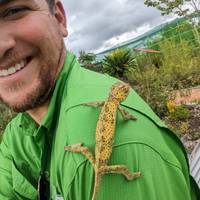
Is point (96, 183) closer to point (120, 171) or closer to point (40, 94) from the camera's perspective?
point (120, 171)

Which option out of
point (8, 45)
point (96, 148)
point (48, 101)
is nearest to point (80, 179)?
point (96, 148)

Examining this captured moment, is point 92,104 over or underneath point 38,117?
over

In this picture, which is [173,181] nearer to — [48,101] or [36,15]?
[48,101]

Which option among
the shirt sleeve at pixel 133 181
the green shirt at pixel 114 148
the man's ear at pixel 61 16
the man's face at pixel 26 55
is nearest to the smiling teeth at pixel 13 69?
the man's face at pixel 26 55

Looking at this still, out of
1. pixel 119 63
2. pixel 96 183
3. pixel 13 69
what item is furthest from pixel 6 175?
pixel 119 63

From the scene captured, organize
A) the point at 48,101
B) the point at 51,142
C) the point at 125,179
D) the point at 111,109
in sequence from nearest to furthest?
the point at 125,179 < the point at 111,109 < the point at 51,142 < the point at 48,101

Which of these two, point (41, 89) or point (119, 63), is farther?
point (119, 63)
